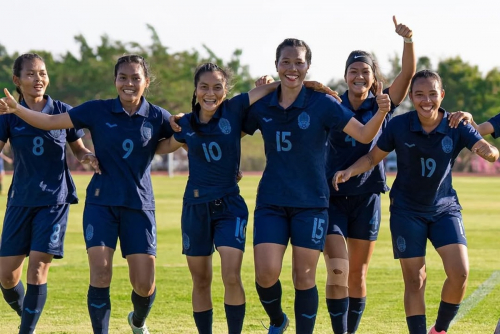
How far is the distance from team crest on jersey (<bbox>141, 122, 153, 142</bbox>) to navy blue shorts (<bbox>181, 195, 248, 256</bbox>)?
2.17ft

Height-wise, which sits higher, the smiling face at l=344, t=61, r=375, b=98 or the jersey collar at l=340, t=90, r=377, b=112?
the smiling face at l=344, t=61, r=375, b=98

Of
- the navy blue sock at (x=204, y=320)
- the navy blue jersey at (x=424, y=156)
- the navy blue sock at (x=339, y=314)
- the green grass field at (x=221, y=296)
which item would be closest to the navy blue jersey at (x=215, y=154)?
the navy blue sock at (x=204, y=320)

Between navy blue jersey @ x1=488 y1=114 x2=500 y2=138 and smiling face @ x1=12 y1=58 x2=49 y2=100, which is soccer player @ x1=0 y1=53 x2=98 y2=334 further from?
navy blue jersey @ x1=488 y1=114 x2=500 y2=138

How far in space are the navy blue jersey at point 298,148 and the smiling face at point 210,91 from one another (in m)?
0.36

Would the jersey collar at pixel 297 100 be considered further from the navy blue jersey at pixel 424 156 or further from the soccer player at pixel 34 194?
the soccer player at pixel 34 194

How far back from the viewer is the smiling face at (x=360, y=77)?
7.17 metres

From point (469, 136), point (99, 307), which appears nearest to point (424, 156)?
point (469, 136)

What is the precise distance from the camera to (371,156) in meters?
6.97

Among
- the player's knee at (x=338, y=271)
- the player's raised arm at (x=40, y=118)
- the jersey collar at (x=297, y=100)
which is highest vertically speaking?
the jersey collar at (x=297, y=100)

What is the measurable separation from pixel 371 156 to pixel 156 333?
2456 millimetres

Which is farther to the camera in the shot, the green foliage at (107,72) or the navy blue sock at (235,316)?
the green foliage at (107,72)

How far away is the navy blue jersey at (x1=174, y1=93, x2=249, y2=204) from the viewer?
264 inches

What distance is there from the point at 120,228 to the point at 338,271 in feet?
5.76

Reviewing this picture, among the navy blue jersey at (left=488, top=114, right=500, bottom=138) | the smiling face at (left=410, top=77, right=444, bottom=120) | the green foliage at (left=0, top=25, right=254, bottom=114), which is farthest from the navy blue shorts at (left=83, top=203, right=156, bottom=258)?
the green foliage at (left=0, top=25, right=254, bottom=114)
